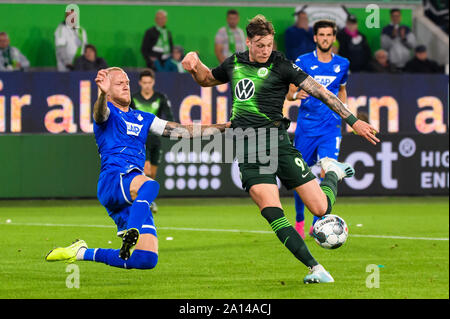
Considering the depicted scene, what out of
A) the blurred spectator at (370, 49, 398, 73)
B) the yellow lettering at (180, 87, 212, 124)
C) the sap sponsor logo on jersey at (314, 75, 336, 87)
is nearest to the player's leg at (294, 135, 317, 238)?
the sap sponsor logo on jersey at (314, 75, 336, 87)

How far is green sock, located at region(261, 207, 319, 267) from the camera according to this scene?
8.55 metres

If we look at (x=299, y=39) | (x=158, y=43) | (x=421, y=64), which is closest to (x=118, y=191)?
(x=158, y=43)

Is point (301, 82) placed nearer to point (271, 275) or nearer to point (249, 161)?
point (249, 161)

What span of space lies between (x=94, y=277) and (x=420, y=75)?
40.2 ft

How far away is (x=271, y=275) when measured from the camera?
373 inches

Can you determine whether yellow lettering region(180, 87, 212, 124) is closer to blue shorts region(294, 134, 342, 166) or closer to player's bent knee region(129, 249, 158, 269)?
blue shorts region(294, 134, 342, 166)

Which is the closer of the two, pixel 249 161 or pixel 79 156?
pixel 249 161

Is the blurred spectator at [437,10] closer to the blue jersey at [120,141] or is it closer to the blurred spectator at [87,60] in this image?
the blurred spectator at [87,60]

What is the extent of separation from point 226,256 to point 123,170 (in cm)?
262

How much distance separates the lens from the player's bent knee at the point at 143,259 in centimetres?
841

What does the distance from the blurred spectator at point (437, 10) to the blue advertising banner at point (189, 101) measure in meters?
4.15

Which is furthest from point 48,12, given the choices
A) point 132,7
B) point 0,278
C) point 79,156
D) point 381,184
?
point 0,278

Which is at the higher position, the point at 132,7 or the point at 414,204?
the point at 132,7

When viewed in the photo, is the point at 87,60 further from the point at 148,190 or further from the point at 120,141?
the point at 148,190
